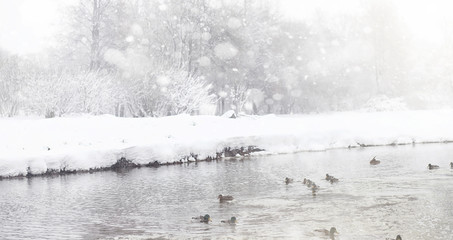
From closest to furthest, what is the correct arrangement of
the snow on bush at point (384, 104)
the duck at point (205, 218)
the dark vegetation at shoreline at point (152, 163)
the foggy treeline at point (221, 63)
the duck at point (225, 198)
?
the duck at point (205, 218)
the duck at point (225, 198)
the dark vegetation at shoreline at point (152, 163)
the foggy treeline at point (221, 63)
the snow on bush at point (384, 104)

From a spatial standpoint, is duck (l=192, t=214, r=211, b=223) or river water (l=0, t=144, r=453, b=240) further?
duck (l=192, t=214, r=211, b=223)

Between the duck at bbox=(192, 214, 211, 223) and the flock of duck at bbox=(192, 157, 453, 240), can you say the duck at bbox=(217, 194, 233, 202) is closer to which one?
the flock of duck at bbox=(192, 157, 453, 240)

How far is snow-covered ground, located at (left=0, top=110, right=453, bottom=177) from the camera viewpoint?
26.4 meters

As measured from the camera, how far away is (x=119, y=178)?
923 inches

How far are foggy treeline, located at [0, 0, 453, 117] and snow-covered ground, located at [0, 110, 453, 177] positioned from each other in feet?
18.8

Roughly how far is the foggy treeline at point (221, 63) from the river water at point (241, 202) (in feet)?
51.1

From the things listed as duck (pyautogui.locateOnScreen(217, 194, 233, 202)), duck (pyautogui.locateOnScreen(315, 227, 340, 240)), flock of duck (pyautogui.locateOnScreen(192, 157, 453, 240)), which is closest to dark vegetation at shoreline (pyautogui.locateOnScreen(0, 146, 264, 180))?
flock of duck (pyautogui.locateOnScreen(192, 157, 453, 240))

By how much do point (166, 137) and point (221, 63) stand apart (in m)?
23.9

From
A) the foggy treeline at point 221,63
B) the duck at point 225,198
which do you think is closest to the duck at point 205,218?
the duck at point 225,198

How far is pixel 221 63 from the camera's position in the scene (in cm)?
5409

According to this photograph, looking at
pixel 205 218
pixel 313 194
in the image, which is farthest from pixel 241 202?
pixel 205 218

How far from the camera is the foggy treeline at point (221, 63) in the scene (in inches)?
1619

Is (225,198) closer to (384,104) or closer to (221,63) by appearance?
(221,63)

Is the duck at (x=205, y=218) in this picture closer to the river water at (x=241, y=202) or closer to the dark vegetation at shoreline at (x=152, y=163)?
the river water at (x=241, y=202)
